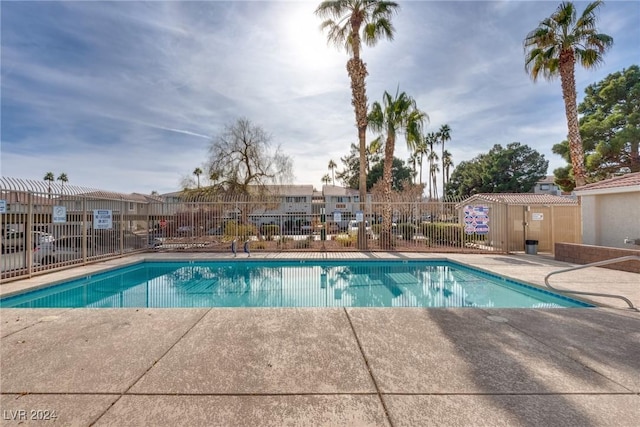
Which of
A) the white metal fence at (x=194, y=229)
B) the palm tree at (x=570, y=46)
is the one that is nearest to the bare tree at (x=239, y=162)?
the white metal fence at (x=194, y=229)

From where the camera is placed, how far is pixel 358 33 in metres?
14.3

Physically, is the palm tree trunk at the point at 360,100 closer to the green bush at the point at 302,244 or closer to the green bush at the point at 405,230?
the green bush at the point at 405,230

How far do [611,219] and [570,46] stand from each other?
28.4 feet

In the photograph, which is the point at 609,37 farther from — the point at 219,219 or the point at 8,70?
the point at 8,70

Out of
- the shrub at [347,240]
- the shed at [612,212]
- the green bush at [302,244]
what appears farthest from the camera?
the shrub at [347,240]

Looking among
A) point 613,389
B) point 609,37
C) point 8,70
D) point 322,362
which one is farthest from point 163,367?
point 609,37

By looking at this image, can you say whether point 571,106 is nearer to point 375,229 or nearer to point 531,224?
point 531,224

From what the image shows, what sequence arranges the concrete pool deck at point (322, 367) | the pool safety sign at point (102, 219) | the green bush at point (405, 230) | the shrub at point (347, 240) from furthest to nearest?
the green bush at point (405, 230) → the shrub at point (347, 240) → the pool safety sign at point (102, 219) → the concrete pool deck at point (322, 367)

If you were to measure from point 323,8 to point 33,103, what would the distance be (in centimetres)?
1415

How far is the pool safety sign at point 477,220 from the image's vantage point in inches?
522

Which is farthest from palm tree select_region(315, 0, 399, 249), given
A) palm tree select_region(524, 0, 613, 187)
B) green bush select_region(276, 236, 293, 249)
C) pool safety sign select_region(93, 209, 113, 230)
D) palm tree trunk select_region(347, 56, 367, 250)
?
pool safety sign select_region(93, 209, 113, 230)

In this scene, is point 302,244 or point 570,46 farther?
point 302,244

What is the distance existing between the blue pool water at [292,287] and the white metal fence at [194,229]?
143 cm

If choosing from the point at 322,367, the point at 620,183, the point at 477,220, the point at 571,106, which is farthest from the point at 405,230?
the point at 322,367
